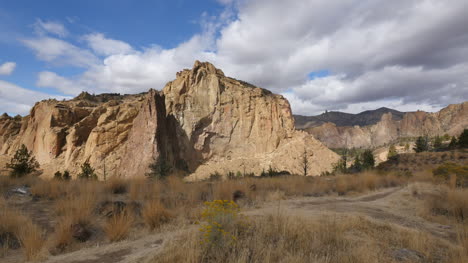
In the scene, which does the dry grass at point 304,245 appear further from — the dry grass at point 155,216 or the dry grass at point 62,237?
the dry grass at point 62,237

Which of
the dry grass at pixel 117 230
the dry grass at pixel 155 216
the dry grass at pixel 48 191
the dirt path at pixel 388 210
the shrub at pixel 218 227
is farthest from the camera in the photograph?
the dry grass at pixel 48 191

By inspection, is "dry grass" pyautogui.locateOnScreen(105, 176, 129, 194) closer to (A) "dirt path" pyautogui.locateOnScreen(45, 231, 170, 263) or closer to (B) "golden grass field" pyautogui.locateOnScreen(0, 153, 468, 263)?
(B) "golden grass field" pyautogui.locateOnScreen(0, 153, 468, 263)

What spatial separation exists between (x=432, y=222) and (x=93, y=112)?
58488mm

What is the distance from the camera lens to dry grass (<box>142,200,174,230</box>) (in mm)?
5418

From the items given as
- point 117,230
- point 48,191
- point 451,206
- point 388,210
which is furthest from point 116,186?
point 451,206

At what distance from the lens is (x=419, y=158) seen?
36.6m

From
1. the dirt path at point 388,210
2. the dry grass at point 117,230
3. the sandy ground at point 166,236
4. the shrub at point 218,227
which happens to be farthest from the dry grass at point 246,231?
the dirt path at point 388,210

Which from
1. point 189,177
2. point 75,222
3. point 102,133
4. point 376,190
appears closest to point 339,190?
point 376,190

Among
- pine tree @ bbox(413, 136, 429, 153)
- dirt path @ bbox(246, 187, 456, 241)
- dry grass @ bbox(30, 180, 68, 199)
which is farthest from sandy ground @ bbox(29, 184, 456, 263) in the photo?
pine tree @ bbox(413, 136, 429, 153)

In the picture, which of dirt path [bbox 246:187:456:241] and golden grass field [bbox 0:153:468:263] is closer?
golden grass field [bbox 0:153:468:263]

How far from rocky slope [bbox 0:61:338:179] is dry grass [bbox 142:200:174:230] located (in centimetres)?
3947

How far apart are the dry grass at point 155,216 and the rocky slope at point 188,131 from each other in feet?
130

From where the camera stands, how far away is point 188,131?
53.7 meters

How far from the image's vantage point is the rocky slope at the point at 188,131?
1833 inches
